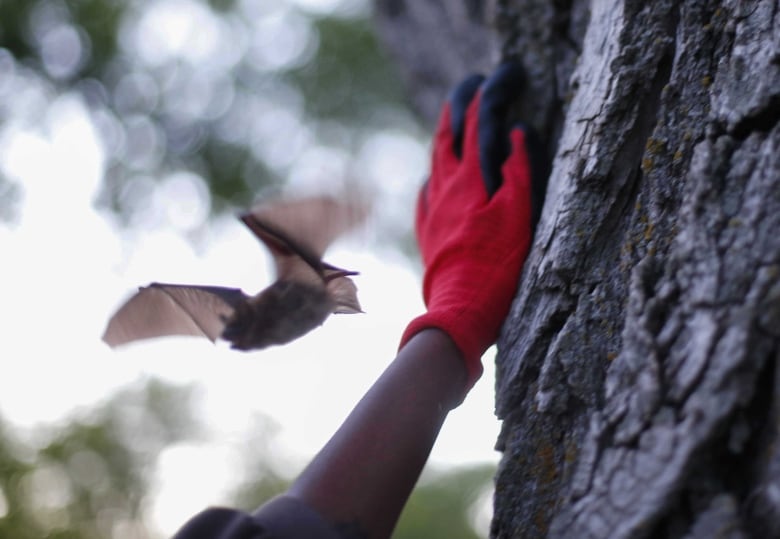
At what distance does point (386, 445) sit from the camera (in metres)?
1.10

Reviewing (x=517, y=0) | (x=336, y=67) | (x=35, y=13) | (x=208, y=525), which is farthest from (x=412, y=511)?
(x=208, y=525)

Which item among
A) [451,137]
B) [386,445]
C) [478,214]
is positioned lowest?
[386,445]

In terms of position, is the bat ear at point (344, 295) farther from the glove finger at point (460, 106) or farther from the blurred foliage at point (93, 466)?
the blurred foliage at point (93, 466)

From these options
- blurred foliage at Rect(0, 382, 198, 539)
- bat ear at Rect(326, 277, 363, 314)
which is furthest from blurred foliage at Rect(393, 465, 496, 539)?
bat ear at Rect(326, 277, 363, 314)

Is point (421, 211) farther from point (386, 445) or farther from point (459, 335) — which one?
point (386, 445)

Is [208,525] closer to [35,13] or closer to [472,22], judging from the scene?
[472,22]

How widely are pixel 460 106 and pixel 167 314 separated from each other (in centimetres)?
99

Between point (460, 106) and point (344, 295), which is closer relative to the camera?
point (344, 295)

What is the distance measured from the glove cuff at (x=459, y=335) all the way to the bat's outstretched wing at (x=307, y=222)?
233 mm

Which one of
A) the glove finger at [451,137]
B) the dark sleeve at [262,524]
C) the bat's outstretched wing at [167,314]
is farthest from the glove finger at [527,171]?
the dark sleeve at [262,524]

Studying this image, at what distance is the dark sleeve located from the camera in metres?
0.97

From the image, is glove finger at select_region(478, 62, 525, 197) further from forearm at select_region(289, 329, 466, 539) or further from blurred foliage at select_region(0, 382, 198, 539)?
blurred foliage at select_region(0, 382, 198, 539)

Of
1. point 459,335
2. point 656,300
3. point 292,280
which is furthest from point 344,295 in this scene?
point 656,300

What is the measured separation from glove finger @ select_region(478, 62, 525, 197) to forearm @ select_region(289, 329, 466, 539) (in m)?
0.51
